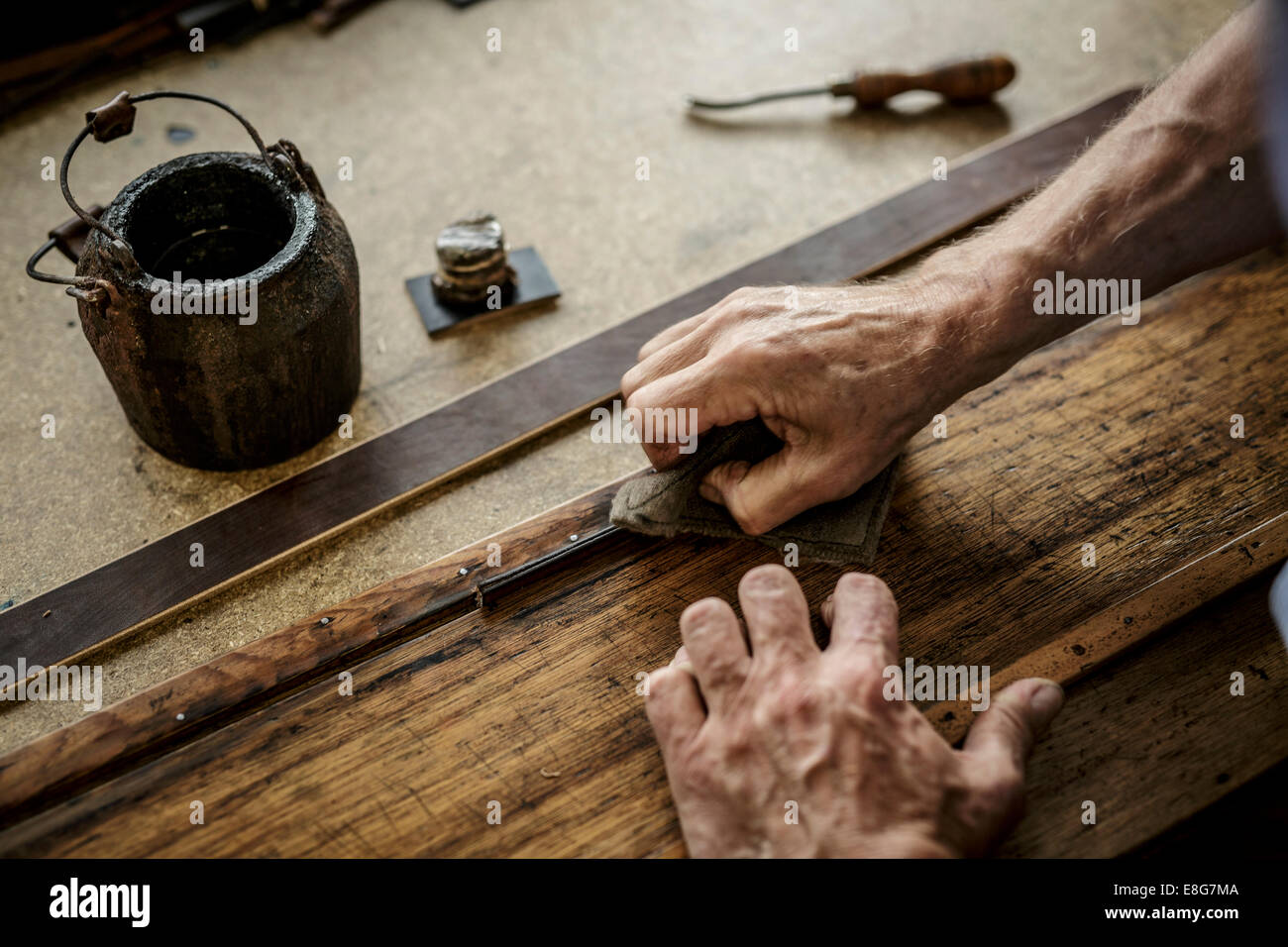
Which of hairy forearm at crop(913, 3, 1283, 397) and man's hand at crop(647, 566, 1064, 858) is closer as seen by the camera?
man's hand at crop(647, 566, 1064, 858)

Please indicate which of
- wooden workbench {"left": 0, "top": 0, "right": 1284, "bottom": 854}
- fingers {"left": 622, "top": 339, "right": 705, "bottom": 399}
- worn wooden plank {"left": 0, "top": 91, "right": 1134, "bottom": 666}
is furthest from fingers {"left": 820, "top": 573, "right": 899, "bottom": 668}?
worn wooden plank {"left": 0, "top": 91, "right": 1134, "bottom": 666}

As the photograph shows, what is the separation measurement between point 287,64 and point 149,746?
1.88 meters

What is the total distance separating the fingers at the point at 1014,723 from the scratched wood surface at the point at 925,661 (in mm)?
51

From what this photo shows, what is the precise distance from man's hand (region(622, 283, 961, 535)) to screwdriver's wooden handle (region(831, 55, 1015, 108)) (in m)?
1.16

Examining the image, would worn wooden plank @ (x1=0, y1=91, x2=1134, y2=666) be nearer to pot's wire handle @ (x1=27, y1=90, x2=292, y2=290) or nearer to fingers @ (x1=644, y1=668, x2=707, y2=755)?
pot's wire handle @ (x1=27, y1=90, x2=292, y2=290)

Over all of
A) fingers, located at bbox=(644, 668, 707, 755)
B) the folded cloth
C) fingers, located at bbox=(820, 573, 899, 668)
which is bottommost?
fingers, located at bbox=(644, 668, 707, 755)

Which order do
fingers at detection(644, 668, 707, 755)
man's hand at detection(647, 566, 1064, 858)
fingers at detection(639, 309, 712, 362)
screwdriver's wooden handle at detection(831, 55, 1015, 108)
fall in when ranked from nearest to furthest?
man's hand at detection(647, 566, 1064, 858)
fingers at detection(644, 668, 707, 755)
fingers at detection(639, 309, 712, 362)
screwdriver's wooden handle at detection(831, 55, 1015, 108)

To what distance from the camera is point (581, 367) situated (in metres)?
1.78

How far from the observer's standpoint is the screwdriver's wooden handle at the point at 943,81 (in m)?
2.27

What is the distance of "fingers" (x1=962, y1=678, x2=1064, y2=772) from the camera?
116 centimetres

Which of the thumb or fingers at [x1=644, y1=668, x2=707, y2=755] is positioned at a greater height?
the thumb

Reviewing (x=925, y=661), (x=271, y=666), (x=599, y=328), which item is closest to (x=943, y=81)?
(x=599, y=328)
